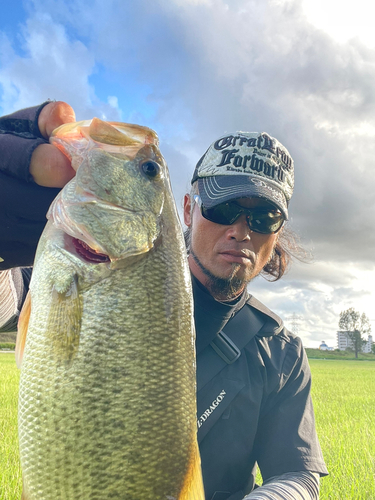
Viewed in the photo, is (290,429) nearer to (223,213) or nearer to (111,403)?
(223,213)

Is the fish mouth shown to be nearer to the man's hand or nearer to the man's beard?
the man's hand

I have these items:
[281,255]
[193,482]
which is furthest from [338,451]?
[193,482]

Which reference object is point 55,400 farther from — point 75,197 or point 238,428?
point 238,428

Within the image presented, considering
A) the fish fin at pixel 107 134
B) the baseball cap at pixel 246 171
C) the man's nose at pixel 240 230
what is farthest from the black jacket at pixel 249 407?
the fish fin at pixel 107 134

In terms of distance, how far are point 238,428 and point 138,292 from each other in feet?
6.73

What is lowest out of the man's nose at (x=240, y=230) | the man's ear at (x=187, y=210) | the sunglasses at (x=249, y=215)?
the man's nose at (x=240, y=230)

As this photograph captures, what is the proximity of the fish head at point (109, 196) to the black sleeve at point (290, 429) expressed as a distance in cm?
232

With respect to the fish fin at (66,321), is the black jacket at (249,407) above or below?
below

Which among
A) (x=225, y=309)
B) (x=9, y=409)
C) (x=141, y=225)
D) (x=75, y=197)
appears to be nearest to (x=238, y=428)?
(x=225, y=309)

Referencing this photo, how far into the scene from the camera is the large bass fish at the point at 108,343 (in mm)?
1295

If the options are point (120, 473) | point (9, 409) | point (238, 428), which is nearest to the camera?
point (120, 473)

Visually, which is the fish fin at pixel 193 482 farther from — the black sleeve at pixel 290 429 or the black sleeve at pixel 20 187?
the black sleeve at pixel 290 429

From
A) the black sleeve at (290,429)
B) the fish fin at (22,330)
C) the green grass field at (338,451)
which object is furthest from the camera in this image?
the green grass field at (338,451)

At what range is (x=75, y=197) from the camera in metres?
1.55
